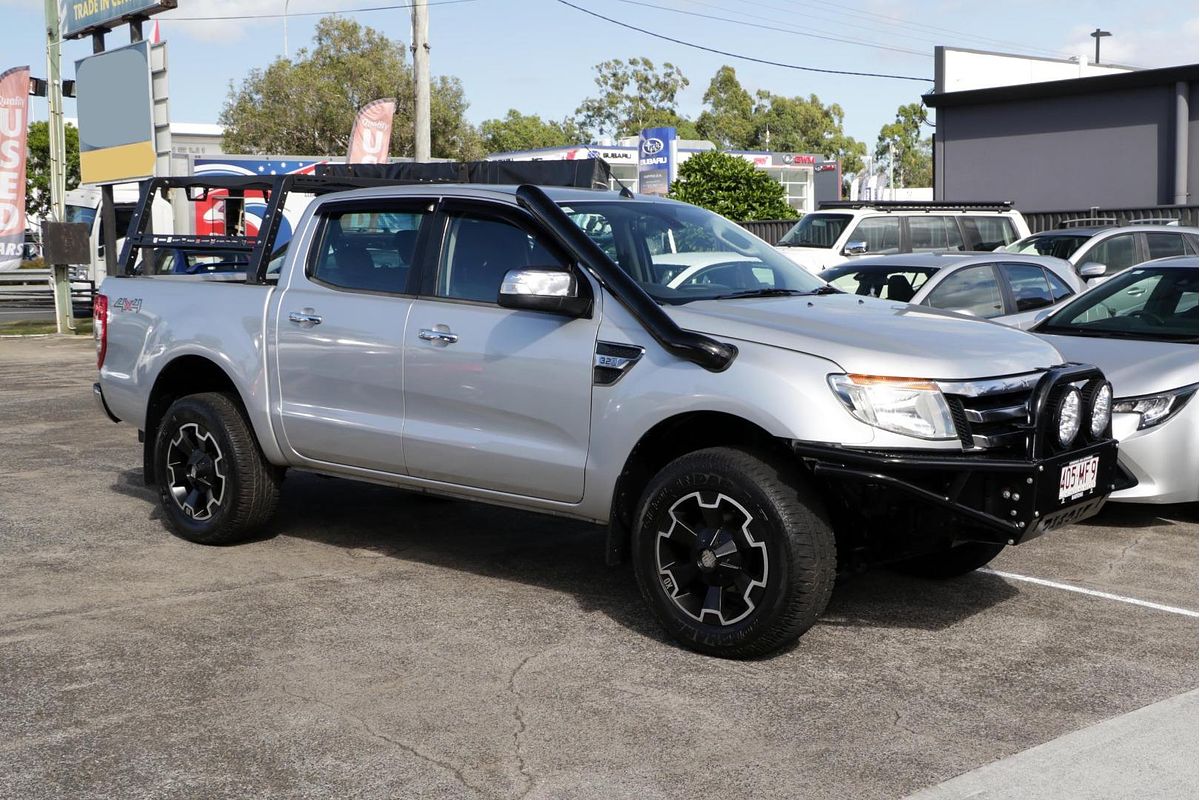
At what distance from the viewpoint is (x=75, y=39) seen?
22641 mm

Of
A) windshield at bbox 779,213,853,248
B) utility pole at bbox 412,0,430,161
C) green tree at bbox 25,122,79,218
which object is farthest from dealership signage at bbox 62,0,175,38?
green tree at bbox 25,122,79,218

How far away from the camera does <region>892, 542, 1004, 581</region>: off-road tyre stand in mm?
6121

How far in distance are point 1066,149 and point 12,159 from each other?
79.7 ft

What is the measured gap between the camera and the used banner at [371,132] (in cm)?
2457

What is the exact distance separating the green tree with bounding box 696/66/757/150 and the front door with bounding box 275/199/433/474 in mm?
97503

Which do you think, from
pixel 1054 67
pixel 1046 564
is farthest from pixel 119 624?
pixel 1054 67

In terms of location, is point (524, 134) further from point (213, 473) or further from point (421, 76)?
point (213, 473)

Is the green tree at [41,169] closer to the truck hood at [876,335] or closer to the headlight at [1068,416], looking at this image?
the truck hood at [876,335]

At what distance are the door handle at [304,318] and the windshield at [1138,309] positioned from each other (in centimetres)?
475

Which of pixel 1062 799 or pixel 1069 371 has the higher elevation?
pixel 1069 371

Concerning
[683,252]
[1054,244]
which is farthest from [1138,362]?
[1054,244]

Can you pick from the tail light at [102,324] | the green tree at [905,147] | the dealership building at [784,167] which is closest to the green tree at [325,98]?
the dealership building at [784,167]

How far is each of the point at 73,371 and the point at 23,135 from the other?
7.62 meters

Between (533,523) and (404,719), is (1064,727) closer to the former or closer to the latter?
(404,719)
